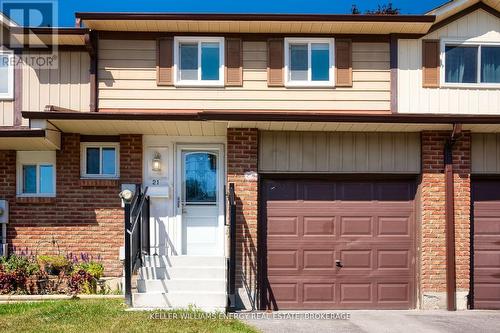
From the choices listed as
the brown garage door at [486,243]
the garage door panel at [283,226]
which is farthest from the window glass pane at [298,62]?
the brown garage door at [486,243]

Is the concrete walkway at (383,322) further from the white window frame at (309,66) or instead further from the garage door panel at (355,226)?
the white window frame at (309,66)

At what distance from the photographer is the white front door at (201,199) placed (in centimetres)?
1012

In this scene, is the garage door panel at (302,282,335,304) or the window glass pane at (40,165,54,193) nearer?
the garage door panel at (302,282,335,304)

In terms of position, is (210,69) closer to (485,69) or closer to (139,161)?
(139,161)

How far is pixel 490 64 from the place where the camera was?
A: 10.3 m

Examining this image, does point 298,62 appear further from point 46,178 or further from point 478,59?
point 46,178

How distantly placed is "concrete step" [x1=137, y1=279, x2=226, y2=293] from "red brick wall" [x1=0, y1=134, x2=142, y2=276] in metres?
1.50

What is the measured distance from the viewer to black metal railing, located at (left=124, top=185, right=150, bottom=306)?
846 centimetres

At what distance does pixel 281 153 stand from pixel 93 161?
3.56m

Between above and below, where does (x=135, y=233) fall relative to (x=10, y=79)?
below

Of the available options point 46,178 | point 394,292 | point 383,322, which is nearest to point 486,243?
point 394,292

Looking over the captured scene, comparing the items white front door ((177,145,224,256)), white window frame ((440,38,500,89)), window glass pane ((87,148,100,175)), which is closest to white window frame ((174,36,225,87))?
white front door ((177,145,224,256))

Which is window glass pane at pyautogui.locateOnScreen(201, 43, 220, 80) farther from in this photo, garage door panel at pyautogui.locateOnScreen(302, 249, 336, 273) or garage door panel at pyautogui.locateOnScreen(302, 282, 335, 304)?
garage door panel at pyautogui.locateOnScreen(302, 282, 335, 304)

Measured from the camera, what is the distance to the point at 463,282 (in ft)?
31.7
